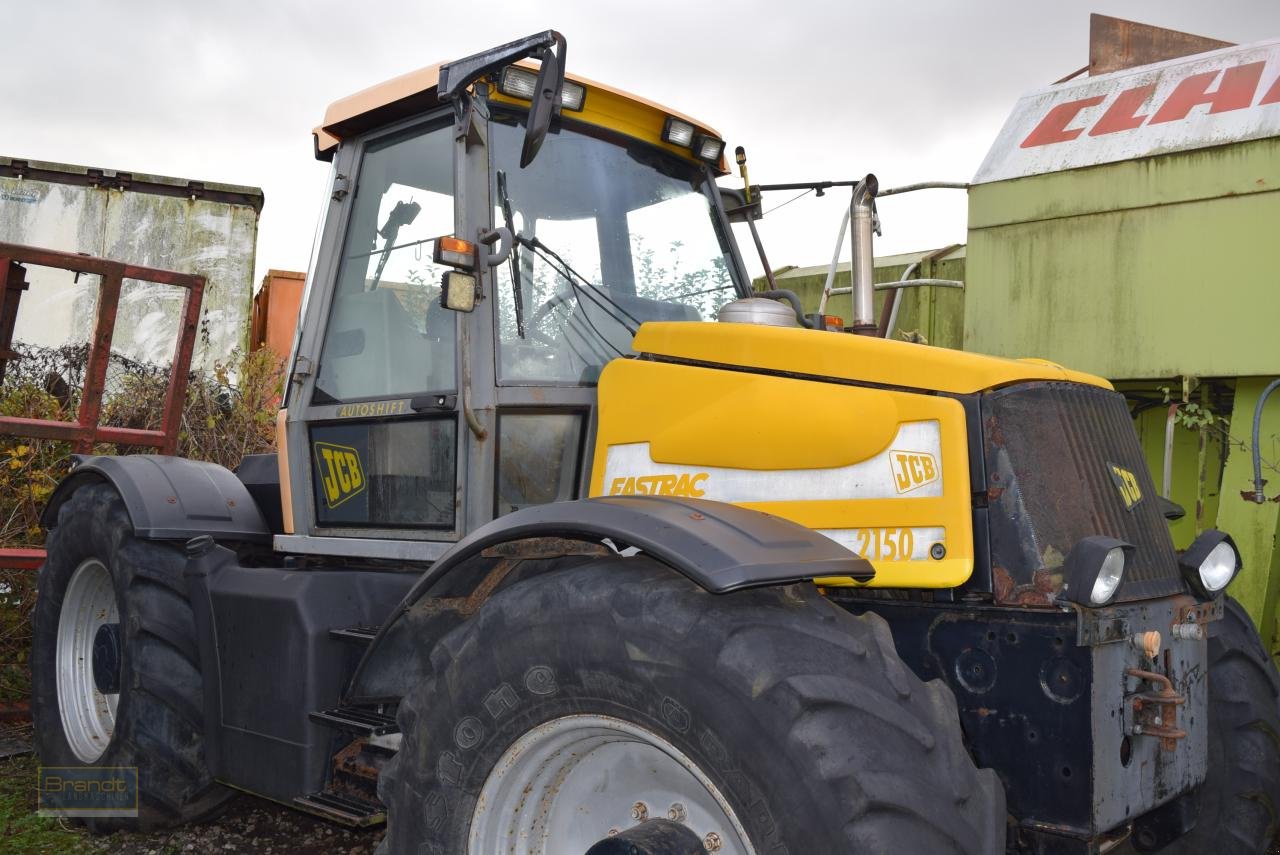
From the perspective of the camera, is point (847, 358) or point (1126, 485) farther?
point (1126, 485)

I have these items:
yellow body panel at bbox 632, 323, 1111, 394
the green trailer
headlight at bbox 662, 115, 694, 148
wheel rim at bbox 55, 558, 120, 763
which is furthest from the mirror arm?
the green trailer

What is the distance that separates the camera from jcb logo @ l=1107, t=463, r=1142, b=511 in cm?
285

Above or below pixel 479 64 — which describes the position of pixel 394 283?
below

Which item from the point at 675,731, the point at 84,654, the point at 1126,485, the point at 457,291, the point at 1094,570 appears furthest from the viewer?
the point at 84,654

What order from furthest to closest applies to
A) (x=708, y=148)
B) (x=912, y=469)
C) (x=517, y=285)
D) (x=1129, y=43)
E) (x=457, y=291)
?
(x=1129, y=43)
(x=708, y=148)
(x=517, y=285)
(x=457, y=291)
(x=912, y=469)

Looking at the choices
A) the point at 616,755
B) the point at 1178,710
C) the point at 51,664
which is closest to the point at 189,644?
the point at 51,664

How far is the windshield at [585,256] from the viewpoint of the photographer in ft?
10.8

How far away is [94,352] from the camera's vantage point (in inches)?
213

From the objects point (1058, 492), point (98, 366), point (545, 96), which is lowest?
point (1058, 492)

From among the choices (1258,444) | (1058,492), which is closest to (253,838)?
(1058,492)

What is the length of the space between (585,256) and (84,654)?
2.86m

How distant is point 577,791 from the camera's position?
8.41 feet

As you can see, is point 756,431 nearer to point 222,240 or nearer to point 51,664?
point 51,664

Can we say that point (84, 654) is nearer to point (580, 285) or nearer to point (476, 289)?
point (476, 289)
